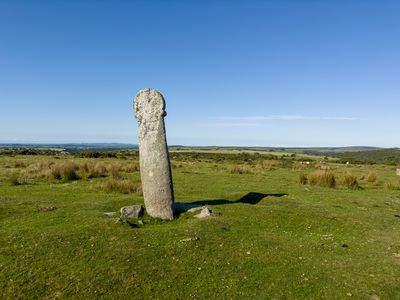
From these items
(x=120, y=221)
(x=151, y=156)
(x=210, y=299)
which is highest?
(x=151, y=156)

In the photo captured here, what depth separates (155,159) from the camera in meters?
14.9

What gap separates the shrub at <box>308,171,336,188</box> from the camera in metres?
27.7

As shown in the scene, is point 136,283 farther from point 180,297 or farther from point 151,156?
point 151,156

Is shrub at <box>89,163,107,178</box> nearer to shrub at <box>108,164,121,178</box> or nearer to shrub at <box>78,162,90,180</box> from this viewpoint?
shrub at <box>78,162,90,180</box>

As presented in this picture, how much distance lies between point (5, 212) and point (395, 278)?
15001 mm

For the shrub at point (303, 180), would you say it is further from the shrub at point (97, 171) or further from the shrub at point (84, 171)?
the shrub at point (84, 171)

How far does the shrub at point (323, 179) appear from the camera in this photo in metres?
27.7

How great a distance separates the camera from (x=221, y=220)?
13.9 m

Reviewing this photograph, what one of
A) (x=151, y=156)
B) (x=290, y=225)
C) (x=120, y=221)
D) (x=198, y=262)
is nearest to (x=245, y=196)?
(x=290, y=225)

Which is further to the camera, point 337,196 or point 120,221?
point 337,196

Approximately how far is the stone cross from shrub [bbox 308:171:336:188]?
16.7m

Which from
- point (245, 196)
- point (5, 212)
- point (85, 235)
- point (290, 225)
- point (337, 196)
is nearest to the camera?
point (85, 235)

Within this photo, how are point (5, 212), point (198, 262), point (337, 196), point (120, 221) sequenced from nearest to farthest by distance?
point (198, 262) < point (120, 221) < point (5, 212) < point (337, 196)

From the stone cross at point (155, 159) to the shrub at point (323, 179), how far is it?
1668 centimetres
